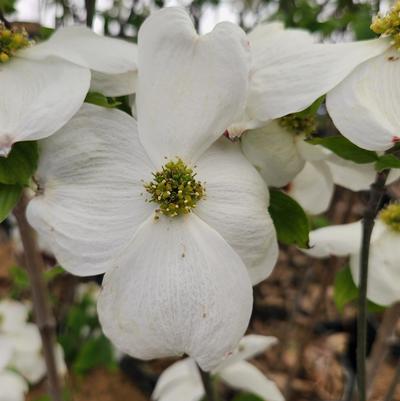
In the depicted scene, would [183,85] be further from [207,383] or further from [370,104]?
[207,383]

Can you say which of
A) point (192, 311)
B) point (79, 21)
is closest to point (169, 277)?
point (192, 311)

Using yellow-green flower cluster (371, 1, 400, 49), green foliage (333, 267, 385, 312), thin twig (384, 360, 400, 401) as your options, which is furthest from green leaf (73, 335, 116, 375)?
yellow-green flower cluster (371, 1, 400, 49)

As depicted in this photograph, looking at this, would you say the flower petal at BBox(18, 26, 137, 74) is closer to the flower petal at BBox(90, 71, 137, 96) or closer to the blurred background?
the flower petal at BBox(90, 71, 137, 96)

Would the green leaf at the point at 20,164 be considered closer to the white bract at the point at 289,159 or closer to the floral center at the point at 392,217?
the white bract at the point at 289,159

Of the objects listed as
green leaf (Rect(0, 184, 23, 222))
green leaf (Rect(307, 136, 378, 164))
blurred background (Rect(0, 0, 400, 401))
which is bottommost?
blurred background (Rect(0, 0, 400, 401))

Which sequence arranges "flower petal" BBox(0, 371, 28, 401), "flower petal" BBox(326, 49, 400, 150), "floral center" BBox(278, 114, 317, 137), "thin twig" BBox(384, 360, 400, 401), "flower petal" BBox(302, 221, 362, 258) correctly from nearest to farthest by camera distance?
"flower petal" BBox(326, 49, 400, 150)
"floral center" BBox(278, 114, 317, 137)
"flower petal" BBox(302, 221, 362, 258)
"thin twig" BBox(384, 360, 400, 401)
"flower petal" BBox(0, 371, 28, 401)

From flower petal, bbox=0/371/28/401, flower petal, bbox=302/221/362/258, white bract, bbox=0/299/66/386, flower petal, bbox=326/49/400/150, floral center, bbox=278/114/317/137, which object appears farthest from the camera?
white bract, bbox=0/299/66/386

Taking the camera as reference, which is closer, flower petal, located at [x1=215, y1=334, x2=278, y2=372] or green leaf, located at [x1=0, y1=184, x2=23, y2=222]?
green leaf, located at [x1=0, y1=184, x2=23, y2=222]
